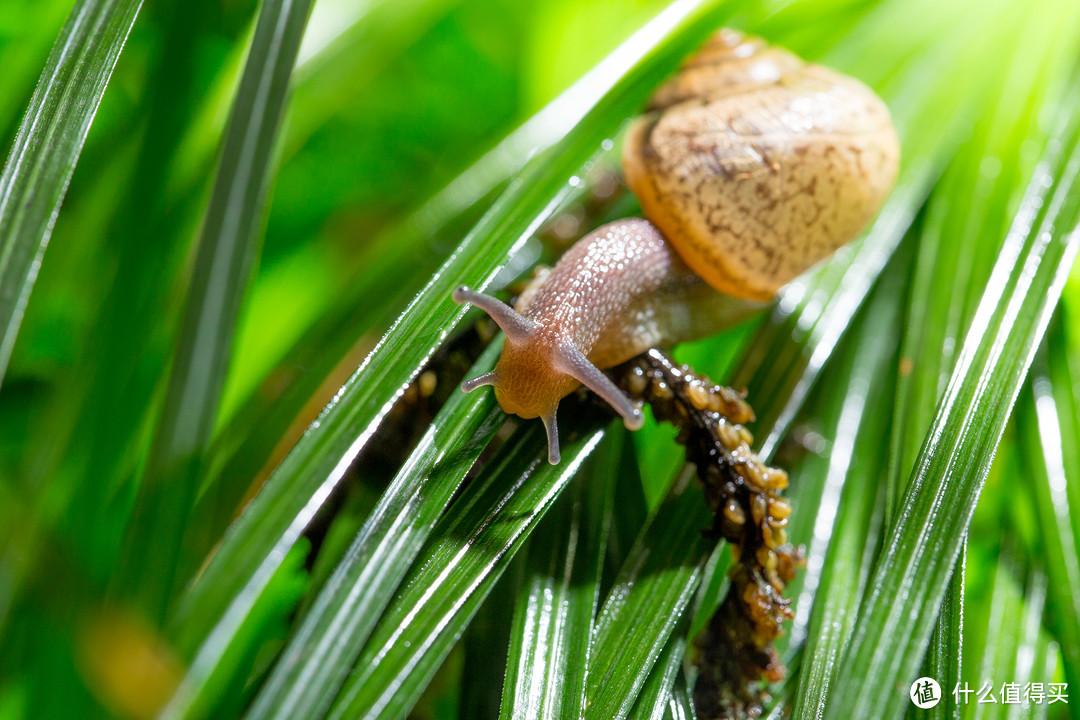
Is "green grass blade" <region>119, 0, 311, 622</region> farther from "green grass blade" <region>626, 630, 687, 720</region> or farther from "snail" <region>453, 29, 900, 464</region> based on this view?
"green grass blade" <region>626, 630, 687, 720</region>

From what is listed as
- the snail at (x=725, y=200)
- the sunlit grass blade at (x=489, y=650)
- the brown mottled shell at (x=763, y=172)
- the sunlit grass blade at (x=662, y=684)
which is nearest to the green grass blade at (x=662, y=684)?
the sunlit grass blade at (x=662, y=684)

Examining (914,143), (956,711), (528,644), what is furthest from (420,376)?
(914,143)

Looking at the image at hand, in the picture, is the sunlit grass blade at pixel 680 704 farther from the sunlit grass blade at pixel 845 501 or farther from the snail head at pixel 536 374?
the snail head at pixel 536 374

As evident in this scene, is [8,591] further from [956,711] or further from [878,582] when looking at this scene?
[956,711]

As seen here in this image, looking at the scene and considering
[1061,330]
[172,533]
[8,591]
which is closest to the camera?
[172,533]

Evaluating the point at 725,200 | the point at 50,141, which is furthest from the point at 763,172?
the point at 50,141

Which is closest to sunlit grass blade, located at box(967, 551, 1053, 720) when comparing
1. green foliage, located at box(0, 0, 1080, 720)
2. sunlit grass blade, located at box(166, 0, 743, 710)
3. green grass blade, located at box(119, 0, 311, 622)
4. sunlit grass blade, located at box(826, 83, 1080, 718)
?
green foliage, located at box(0, 0, 1080, 720)
